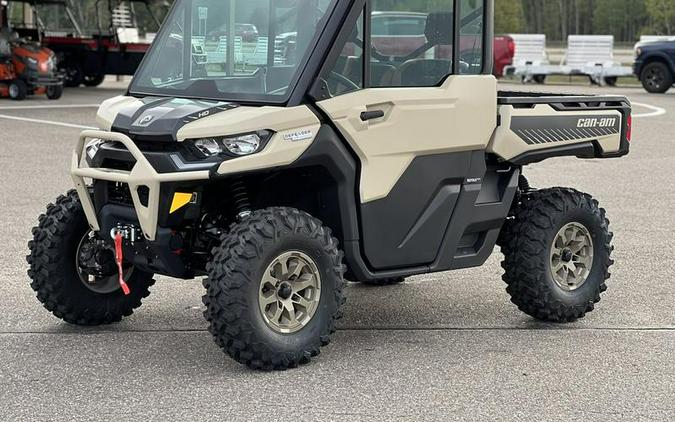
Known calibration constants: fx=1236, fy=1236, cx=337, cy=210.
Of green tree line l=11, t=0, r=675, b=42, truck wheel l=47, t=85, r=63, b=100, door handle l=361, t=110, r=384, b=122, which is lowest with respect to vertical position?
truck wheel l=47, t=85, r=63, b=100

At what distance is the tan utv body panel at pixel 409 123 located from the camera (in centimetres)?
590

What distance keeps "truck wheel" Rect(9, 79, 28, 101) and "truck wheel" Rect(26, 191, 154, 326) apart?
17.9 m

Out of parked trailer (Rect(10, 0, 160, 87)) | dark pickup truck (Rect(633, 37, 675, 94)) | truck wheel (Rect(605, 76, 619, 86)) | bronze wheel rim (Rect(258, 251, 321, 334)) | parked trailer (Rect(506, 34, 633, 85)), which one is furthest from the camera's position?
truck wheel (Rect(605, 76, 619, 86))

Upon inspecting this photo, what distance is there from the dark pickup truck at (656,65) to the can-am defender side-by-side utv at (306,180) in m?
21.6

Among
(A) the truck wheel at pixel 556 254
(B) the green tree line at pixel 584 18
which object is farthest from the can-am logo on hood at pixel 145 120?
(B) the green tree line at pixel 584 18

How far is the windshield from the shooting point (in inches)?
231

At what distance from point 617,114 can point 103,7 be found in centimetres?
2170

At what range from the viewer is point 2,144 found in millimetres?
15906

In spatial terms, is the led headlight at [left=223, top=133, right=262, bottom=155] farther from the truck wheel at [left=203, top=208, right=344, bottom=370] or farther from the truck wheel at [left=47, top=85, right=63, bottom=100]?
the truck wheel at [left=47, top=85, right=63, bottom=100]

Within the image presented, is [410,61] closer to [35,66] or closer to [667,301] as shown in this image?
[667,301]

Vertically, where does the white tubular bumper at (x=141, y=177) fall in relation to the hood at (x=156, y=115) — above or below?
below

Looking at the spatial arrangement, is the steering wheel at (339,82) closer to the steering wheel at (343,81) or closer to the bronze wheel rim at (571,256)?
the steering wheel at (343,81)

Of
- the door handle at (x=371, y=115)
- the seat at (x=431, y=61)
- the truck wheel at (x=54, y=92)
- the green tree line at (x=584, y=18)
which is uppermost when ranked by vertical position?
the green tree line at (x=584, y=18)

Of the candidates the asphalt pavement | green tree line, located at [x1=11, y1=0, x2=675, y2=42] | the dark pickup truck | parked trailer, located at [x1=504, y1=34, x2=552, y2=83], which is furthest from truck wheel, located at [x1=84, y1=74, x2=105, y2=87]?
green tree line, located at [x1=11, y1=0, x2=675, y2=42]
